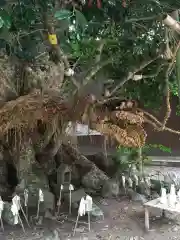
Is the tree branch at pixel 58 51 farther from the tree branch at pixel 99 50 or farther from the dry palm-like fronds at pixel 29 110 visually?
the tree branch at pixel 99 50

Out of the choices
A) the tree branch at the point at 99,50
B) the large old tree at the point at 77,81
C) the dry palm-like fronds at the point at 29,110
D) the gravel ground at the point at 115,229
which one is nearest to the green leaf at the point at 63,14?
the large old tree at the point at 77,81

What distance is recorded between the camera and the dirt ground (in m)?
2.17

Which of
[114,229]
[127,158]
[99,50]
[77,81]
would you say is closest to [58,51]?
[77,81]

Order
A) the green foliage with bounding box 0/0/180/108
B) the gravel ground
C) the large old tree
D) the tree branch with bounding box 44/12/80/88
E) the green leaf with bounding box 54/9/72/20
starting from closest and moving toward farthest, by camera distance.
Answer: the green leaf with bounding box 54/9/72/20 < the green foliage with bounding box 0/0/180/108 < the tree branch with bounding box 44/12/80/88 < the large old tree < the gravel ground

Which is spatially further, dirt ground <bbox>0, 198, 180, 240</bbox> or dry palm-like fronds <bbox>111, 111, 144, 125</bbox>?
dry palm-like fronds <bbox>111, 111, 144, 125</bbox>

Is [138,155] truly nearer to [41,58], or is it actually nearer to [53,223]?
[53,223]

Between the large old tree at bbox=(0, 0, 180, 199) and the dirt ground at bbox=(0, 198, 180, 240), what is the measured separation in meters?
0.62

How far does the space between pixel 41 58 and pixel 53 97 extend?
330mm

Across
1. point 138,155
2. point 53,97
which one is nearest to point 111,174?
point 138,155

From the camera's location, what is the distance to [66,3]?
1290mm

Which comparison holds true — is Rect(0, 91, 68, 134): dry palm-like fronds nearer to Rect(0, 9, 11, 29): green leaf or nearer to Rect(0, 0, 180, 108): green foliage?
Rect(0, 0, 180, 108): green foliage

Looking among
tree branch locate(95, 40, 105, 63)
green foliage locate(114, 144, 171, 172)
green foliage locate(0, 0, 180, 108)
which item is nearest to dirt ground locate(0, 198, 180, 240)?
green foliage locate(114, 144, 171, 172)

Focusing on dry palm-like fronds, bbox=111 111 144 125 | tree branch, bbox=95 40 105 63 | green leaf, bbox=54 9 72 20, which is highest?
tree branch, bbox=95 40 105 63

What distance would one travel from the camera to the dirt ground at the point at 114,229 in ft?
7.13
